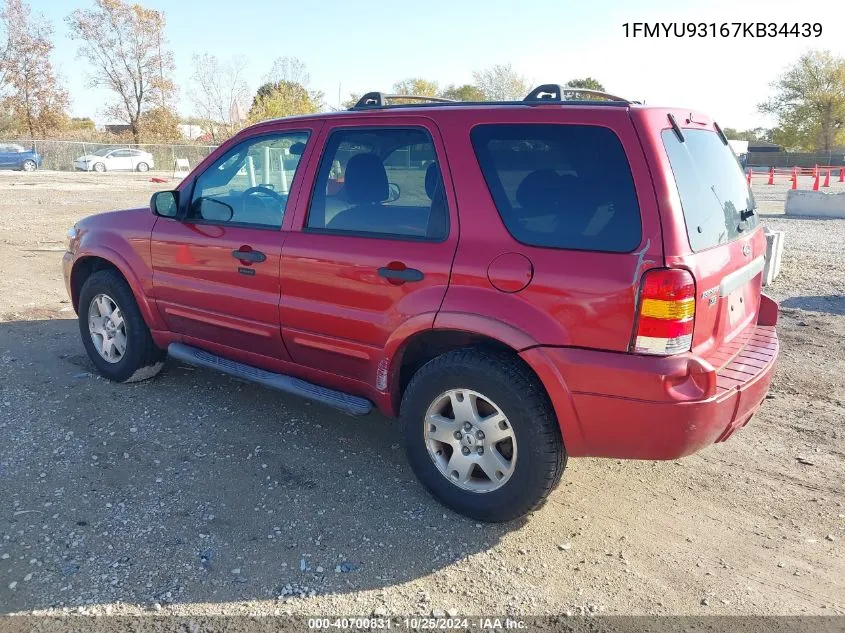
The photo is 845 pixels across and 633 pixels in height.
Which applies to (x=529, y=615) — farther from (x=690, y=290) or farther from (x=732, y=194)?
(x=732, y=194)

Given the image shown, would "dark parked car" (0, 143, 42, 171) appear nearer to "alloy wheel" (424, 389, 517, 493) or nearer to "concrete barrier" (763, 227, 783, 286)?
"concrete barrier" (763, 227, 783, 286)

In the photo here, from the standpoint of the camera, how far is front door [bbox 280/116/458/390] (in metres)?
3.33

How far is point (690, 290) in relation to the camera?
2.78 m

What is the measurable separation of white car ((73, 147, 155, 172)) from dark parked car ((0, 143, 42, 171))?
2108mm

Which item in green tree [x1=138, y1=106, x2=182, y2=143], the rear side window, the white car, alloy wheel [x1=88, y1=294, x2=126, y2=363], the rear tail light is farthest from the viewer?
green tree [x1=138, y1=106, x2=182, y2=143]

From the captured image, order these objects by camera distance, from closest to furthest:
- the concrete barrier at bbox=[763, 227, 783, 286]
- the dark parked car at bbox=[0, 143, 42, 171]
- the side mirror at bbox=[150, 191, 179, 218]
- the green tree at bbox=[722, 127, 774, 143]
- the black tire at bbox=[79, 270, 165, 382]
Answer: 1. the side mirror at bbox=[150, 191, 179, 218]
2. the black tire at bbox=[79, 270, 165, 382]
3. the concrete barrier at bbox=[763, 227, 783, 286]
4. the dark parked car at bbox=[0, 143, 42, 171]
5. the green tree at bbox=[722, 127, 774, 143]

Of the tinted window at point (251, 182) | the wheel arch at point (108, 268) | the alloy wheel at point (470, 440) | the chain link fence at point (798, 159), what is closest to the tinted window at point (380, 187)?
the tinted window at point (251, 182)

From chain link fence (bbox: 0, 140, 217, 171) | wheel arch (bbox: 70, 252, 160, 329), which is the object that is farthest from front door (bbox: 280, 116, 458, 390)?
chain link fence (bbox: 0, 140, 217, 171)

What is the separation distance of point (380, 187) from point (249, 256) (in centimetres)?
95

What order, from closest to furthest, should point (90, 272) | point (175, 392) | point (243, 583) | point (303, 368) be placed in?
point (243, 583) → point (303, 368) → point (175, 392) → point (90, 272)

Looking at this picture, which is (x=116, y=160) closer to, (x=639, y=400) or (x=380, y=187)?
(x=380, y=187)

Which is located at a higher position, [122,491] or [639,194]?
[639,194]

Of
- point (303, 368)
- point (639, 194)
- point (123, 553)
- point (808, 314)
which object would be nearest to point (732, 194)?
point (639, 194)

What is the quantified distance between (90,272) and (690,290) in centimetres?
454
